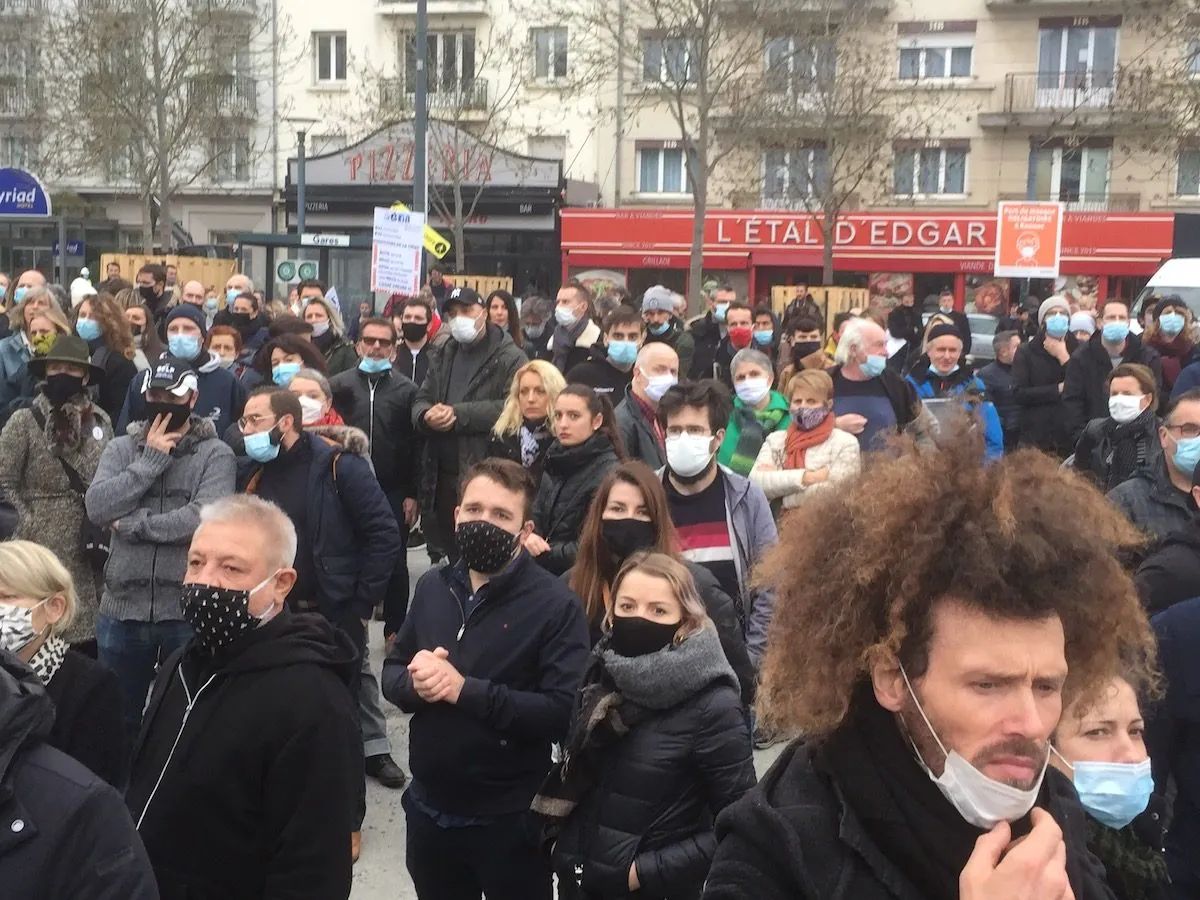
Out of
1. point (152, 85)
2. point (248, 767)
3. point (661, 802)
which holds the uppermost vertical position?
point (152, 85)

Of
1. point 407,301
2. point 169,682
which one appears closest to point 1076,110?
point 407,301

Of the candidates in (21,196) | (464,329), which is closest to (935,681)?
(464,329)

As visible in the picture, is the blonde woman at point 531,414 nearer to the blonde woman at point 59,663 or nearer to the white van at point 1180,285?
the blonde woman at point 59,663

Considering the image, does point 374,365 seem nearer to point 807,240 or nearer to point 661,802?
point 661,802

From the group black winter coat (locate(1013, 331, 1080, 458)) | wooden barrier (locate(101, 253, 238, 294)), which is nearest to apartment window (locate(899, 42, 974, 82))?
wooden barrier (locate(101, 253, 238, 294))

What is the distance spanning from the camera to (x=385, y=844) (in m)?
5.25

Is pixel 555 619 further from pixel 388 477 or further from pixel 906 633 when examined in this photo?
pixel 388 477

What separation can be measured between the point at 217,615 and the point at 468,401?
185 inches

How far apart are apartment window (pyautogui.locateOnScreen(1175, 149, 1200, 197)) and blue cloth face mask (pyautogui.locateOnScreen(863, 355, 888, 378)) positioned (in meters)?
27.4

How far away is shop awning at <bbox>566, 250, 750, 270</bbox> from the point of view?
30.5 m

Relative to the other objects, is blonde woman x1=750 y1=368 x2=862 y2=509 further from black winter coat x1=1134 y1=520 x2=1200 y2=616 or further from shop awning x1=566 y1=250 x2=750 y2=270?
shop awning x1=566 y1=250 x2=750 y2=270

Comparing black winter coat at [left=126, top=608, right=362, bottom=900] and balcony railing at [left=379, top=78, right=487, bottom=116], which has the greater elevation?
balcony railing at [left=379, top=78, right=487, bottom=116]

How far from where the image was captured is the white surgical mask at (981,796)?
171 cm

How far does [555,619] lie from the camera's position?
3.92 meters
